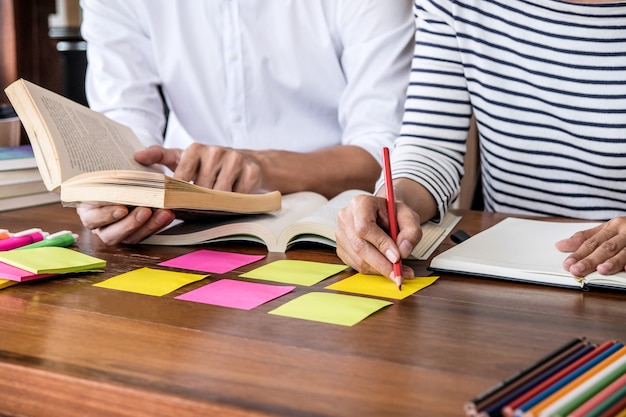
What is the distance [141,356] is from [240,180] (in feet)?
2.12

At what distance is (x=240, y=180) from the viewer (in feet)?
4.41

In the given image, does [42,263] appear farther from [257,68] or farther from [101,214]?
[257,68]

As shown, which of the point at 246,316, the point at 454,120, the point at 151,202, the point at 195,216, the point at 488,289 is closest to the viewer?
the point at 246,316

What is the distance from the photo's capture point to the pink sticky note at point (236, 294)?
0.89m

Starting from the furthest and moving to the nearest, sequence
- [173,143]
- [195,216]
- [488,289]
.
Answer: [173,143], [195,216], [488,289]

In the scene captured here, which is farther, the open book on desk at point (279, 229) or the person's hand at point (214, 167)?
the person's hand at point (214, 167)

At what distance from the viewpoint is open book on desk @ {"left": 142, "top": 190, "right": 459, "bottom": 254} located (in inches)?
45.1

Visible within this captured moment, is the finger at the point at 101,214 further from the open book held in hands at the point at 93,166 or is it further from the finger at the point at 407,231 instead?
the finger at the point at 407,231

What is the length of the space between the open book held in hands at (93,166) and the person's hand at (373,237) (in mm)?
209

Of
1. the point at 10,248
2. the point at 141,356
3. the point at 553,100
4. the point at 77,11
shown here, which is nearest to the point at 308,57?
the point at 553,100

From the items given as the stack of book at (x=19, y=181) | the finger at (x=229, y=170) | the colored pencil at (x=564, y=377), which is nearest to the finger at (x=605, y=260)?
the colored pencil at (x=564, y=377)

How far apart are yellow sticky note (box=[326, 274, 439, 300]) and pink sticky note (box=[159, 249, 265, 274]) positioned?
164mm

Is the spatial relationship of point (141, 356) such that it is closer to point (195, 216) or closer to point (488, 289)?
point (488, 289)

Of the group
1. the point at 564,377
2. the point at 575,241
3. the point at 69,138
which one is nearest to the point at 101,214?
the point at 69,138
